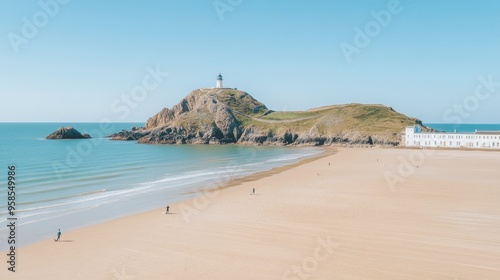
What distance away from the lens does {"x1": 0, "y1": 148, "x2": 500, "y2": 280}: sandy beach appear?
693 inches

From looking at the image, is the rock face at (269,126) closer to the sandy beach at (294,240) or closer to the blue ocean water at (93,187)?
the blue ocean water at (93,187)

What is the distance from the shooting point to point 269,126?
126250mm

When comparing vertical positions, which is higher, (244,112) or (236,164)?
(244,112)

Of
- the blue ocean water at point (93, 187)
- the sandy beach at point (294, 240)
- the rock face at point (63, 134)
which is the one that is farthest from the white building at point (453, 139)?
the rock face at point (63, 134)

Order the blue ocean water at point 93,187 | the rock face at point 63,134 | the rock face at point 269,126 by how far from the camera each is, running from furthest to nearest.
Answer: the rock face at point 63,134, the rock face at point 269,126, the blue ocean water at point 93,187

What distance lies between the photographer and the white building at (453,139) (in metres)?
88.0

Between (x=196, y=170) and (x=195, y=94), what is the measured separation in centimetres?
9495

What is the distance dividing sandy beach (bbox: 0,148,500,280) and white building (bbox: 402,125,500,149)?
59.2m

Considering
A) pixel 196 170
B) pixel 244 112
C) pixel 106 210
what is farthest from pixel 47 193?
pixel 244 112

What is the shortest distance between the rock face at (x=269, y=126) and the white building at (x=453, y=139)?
16.3 ft

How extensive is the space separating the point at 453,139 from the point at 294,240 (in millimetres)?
84492

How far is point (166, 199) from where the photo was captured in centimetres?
3541

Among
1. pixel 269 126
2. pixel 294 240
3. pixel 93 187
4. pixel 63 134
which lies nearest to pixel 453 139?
pixel 269 126

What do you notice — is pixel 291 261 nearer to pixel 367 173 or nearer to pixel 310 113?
pixel 367 173
